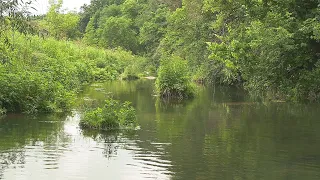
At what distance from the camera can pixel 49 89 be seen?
2016 centimetres

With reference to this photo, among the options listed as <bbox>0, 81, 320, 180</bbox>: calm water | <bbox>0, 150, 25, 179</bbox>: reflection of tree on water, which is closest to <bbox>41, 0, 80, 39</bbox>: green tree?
<bbox>0, 81, 320, 180</bbox>: calm water

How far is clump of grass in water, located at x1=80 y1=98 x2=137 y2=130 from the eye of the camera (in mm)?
16094

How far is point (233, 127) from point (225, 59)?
8.17ft

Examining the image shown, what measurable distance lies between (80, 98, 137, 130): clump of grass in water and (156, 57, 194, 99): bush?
1156 centimetres

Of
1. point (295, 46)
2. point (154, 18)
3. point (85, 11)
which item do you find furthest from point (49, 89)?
point (85, 11)

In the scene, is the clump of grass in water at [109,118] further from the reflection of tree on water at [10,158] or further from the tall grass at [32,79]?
the reflection of tree on water at [10,158]

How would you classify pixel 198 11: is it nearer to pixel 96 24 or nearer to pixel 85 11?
pixel 96 24

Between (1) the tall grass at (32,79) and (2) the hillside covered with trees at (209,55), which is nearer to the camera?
(2) the hillside covered with trees at (209,55)

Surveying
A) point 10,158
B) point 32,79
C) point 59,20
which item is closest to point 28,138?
point 10,158

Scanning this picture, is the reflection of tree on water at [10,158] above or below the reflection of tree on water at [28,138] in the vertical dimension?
below

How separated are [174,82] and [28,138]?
14859 millimetres

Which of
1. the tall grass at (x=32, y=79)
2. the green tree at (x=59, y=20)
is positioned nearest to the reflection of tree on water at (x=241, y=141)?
the tall grass at (x=32, y=79)

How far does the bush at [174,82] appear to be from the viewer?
28.1 m

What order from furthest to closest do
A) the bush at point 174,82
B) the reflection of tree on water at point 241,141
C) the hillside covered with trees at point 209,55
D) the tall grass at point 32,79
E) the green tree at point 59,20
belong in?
1. the green tree at point 59,20
2. the bush at point 174,82
3. the tall grass at point 32,79
4. the hillside covered with trees at point 209,55
5. the reflection of tree on water at point 241,141
